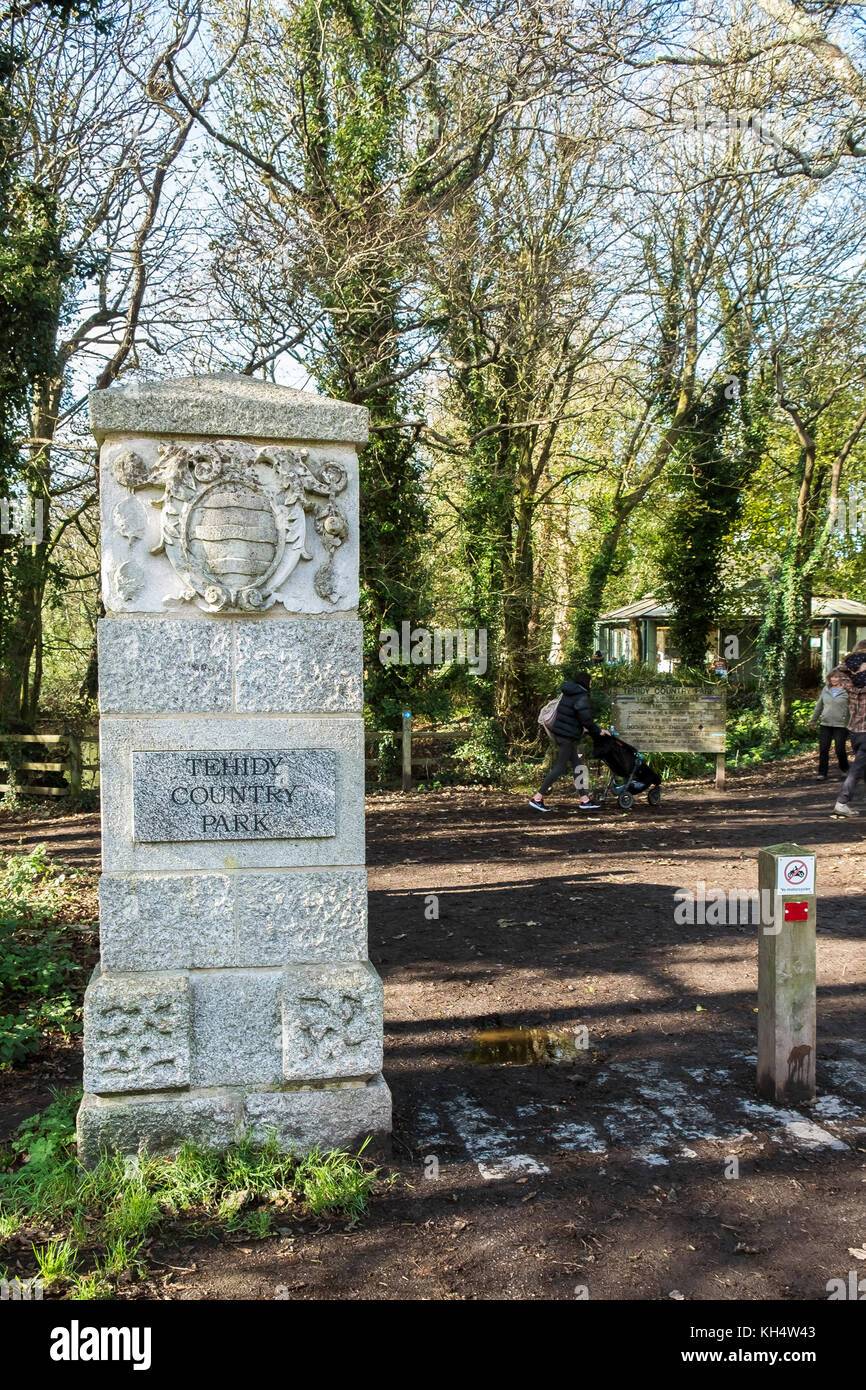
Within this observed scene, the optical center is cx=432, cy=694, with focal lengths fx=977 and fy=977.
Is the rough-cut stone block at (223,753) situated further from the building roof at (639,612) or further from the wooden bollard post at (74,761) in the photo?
the building roof at (639,612)

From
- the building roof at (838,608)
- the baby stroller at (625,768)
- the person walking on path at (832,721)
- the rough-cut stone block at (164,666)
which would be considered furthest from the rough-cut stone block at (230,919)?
A: the building roof at (838,608)

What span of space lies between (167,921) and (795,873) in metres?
2.60

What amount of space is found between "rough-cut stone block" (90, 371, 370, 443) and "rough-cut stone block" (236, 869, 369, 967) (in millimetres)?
1692

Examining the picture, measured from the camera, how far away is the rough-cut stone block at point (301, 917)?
3730 mm

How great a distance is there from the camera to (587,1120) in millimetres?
4137

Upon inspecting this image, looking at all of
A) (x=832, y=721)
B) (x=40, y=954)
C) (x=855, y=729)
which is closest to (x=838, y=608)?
(x=832, y=721)

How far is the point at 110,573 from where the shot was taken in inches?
142

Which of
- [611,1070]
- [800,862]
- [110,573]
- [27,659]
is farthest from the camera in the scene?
[27,659]

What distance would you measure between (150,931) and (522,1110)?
5.93ft

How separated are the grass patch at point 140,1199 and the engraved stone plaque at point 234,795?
3.86 ft

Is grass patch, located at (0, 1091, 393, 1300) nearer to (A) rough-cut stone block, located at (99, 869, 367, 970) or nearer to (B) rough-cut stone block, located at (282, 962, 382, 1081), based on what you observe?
(B) rough-cut stone block, located at (282, 962, 382, 1081)

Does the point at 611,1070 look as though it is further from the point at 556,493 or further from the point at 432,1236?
the point at 556,493

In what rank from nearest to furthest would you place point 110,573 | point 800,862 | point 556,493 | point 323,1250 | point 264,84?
point 323,1250 → point 110,573 → point 800,862 → point 264,84 → point 556,493

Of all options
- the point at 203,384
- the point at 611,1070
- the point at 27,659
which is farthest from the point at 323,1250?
the point at 27,659
